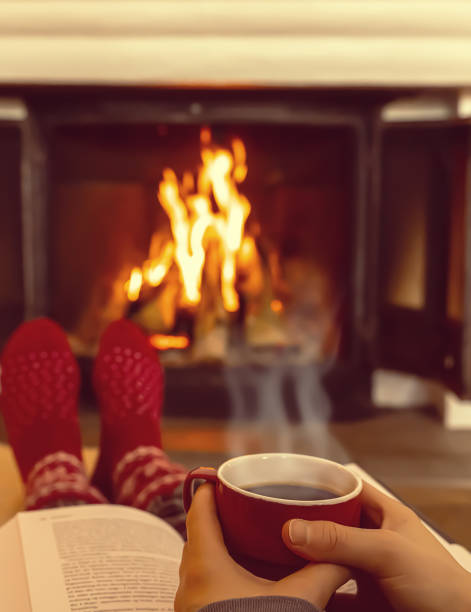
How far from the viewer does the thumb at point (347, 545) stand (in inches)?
14.6

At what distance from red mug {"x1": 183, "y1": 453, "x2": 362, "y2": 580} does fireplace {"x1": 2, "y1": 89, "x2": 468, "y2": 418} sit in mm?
1316

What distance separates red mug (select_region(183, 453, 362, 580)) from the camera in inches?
15.1

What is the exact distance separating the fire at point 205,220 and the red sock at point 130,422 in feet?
1.81

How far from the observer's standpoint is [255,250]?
1.83 metres

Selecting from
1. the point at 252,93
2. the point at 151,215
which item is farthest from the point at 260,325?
the point at 252,93

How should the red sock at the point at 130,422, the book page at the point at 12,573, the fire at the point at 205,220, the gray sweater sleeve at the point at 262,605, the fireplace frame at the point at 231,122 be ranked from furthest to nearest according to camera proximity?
1. the fire at the point at 205,220
2. the fireplace frame at the point at 231,122
3. the red sock at the point at 130,422
4. the book page at the point at 12,573
5. the gray sweater sleeve at the point at 262,605

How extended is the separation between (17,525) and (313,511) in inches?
18.5

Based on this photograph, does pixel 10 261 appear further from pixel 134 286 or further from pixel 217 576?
pixel 217 576

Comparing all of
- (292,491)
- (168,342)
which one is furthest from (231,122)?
(292,491)

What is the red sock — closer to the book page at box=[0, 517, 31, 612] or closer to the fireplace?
the book page at box=[0, 517, 31, 612]

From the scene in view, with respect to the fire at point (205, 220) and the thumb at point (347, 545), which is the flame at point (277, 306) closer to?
the fire at point (205, 220)

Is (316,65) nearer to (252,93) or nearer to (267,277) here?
(252,93)

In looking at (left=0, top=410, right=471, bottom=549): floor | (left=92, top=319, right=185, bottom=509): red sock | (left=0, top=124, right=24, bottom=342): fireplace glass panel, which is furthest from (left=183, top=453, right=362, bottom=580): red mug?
(left=0, top=124, right=24, bottom=342): fireplace glass panel

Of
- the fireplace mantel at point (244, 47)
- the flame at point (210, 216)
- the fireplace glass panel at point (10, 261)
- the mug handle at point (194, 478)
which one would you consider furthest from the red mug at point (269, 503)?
the fireplace glass panel at point (10, 261)
